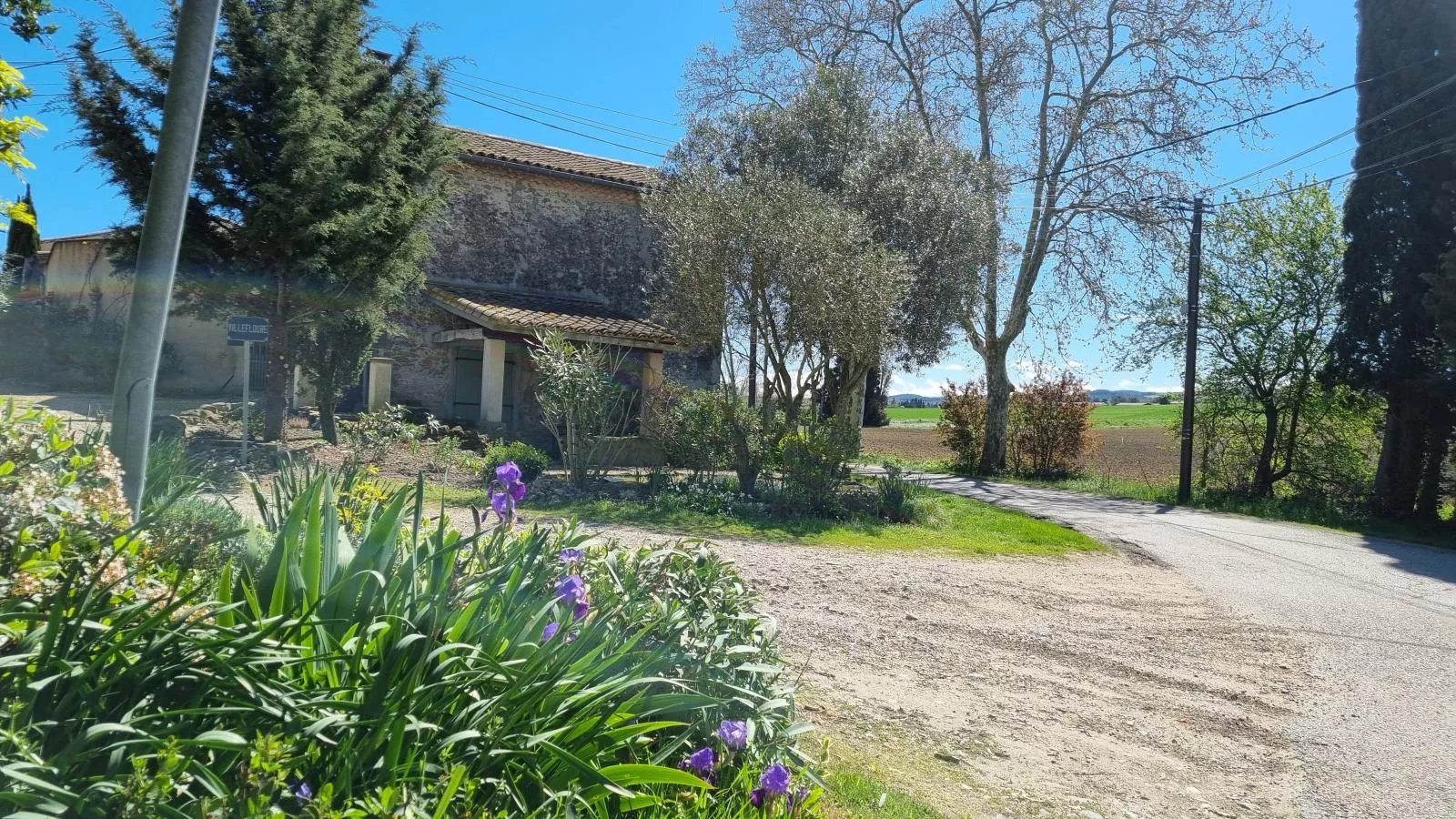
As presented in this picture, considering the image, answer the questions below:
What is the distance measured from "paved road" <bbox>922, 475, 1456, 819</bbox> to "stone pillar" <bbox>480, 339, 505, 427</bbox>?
33.3 feet

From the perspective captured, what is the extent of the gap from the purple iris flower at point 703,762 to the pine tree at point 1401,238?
746 inches

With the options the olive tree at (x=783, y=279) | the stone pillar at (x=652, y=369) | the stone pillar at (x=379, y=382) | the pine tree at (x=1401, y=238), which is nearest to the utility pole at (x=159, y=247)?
the olive tree at (x=783, y=279)

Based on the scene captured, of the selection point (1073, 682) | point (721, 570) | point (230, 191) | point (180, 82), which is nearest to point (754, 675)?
point (721, 570)

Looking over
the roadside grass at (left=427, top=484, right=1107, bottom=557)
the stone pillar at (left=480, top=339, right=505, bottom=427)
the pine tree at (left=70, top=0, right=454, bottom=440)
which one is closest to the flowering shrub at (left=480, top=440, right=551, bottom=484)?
the roadside grass at (left=427, top=484, right=1107, bottom=557)

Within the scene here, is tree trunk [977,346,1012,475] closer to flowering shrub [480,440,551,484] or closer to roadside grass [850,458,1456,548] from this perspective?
roadside grass [850,458,1456,548]

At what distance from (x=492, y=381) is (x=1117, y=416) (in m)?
53.8

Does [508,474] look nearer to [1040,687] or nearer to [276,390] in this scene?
[1040,687]

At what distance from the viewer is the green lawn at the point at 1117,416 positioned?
52.6 meters

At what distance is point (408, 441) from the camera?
47.7ft

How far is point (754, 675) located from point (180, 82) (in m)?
2.96

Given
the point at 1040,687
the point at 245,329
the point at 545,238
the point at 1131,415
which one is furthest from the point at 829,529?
the point at 1131,415

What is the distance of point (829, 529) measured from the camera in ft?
39.1

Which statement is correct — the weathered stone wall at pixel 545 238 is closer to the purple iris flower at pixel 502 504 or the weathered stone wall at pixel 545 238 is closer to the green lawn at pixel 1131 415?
the purple iris flower at pixel 502 504

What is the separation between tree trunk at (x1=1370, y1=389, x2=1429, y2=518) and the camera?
58.5ft
